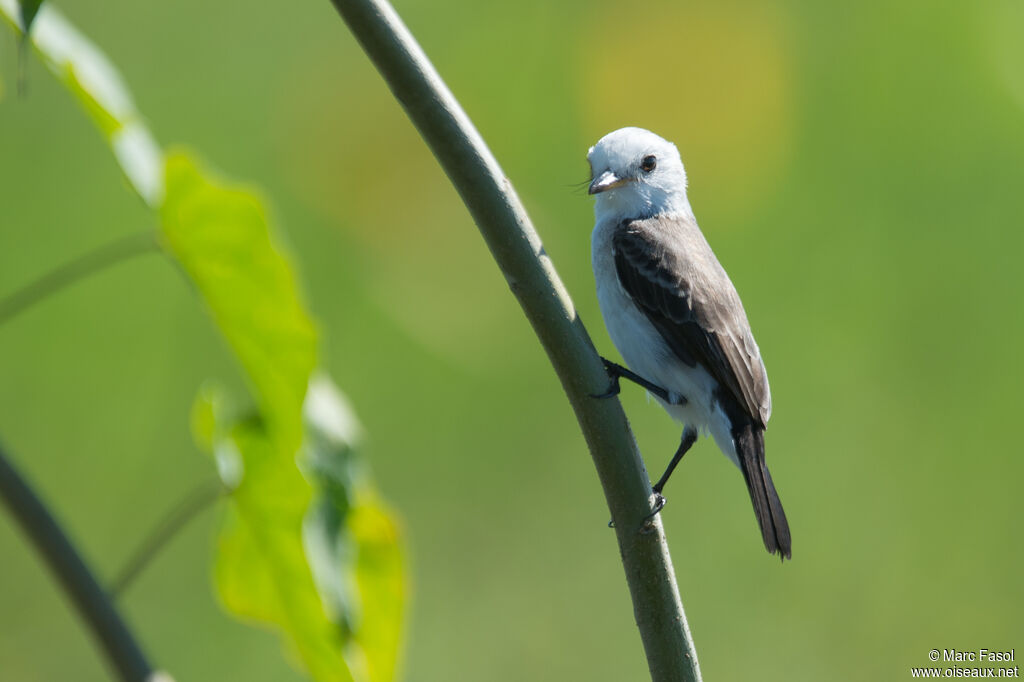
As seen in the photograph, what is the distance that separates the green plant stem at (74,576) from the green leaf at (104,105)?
16.0 inches

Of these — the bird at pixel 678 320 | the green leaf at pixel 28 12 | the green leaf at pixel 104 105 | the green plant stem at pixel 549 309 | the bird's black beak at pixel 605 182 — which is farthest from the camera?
the bird at pixel 678 320

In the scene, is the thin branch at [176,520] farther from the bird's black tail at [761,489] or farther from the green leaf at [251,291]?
the bird's black tail at [761,489]

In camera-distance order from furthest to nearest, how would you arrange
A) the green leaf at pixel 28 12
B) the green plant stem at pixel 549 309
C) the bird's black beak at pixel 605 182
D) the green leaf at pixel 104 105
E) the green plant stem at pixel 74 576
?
the bird's black beak at pixel 605 182 → the green leaf at pixel 104 105 → the green plant stem at pixel 74 576 → the green plant stem at pixel 549 309 → the green leaf at pixel 28 12

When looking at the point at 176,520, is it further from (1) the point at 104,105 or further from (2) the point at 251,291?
(1) the point at 104,105

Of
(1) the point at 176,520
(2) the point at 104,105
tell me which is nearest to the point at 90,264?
(2) the point at 104,105

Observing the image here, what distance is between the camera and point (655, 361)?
2018 mm

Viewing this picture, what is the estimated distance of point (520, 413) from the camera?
15.2 feet

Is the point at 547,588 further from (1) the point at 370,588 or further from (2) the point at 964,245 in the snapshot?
(1) the point at 370,588

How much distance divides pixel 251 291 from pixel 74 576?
39 cm

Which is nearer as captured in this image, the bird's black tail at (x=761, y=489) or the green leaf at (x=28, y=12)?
the green leaf at (x=28, y=12)

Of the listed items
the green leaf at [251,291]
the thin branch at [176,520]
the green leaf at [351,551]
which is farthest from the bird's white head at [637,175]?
the thin branch at [176,520]

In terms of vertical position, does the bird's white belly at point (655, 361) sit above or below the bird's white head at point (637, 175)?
below

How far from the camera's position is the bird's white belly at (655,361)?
200 centimetres

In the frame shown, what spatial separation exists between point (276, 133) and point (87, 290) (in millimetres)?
1095
